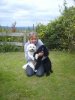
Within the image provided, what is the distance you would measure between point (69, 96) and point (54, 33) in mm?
9060

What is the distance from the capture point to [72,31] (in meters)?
15.9

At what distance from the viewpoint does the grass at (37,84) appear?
817 cm

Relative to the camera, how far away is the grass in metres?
8.17

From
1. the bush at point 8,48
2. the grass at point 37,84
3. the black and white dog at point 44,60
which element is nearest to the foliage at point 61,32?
the bush at point 8,48

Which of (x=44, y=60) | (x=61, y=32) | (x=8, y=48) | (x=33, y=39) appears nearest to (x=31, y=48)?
(x=33, y=39)

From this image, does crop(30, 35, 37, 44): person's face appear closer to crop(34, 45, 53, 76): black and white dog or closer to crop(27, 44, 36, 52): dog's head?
crop(27, 44, 36, 52): dog's head

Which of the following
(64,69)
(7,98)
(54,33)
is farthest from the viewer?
(54,33)

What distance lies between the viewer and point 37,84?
922cm

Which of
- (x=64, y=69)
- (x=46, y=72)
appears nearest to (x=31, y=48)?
(x=46, y=72)

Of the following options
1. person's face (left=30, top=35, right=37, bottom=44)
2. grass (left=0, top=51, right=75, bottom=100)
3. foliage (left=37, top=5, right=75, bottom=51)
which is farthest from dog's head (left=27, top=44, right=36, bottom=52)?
foliage (left=37, top=5, right=75, bottom=51)

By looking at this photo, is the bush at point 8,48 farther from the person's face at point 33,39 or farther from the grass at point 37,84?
the person's face at point 33,39

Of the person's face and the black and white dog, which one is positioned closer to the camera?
the black and white dog

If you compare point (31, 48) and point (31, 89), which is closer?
point (31, 89)

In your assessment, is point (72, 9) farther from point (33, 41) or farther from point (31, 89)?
point (31, 89)
